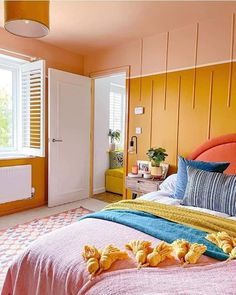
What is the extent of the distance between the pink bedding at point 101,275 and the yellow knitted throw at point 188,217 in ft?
0.93

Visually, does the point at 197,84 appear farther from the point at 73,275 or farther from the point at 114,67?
the point at 73,275

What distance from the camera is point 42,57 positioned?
3799 millimetres

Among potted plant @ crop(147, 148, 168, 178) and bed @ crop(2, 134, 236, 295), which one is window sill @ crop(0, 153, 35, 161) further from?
bed @ crop(2, 134, 236, 295)

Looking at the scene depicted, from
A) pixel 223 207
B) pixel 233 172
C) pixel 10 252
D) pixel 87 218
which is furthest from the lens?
pixel 233 172

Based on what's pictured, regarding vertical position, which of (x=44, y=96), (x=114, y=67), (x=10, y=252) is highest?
(x=114, y=67)

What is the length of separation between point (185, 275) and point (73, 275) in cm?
49

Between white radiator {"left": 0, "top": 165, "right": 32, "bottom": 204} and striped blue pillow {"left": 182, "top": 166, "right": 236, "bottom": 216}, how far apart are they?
2.40m

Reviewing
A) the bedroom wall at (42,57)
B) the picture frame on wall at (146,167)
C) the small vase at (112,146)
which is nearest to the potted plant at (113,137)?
the small vase at (112,146)

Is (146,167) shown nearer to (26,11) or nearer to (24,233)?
(24,233)

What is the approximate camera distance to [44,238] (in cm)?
141

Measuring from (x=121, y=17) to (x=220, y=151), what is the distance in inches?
76.2

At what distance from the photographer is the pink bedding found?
3.14 ft

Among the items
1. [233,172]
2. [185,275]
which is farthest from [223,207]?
[185,275]

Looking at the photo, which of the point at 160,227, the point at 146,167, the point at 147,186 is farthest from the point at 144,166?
the point at 160,227
